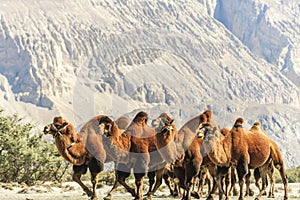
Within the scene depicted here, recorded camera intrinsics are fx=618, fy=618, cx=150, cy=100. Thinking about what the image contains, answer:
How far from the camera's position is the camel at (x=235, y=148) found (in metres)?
14.0

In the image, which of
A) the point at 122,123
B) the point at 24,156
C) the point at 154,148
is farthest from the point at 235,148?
the point at 24,156

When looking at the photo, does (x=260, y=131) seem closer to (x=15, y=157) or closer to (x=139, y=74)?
(x=139, y=74)

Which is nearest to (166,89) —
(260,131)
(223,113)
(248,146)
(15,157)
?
(223,113)

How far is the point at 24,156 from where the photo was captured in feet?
84.6

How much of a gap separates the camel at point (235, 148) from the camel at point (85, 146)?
6.61ft

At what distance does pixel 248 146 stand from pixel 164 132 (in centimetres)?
262

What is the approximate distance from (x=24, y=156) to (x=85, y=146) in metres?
11.6

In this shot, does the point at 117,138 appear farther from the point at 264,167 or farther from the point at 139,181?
the point at 264,167

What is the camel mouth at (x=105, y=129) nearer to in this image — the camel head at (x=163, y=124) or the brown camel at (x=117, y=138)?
the brown camel at (x=117, y=138)

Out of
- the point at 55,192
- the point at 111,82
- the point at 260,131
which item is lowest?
the point at 55,192

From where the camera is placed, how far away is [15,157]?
84.5ft

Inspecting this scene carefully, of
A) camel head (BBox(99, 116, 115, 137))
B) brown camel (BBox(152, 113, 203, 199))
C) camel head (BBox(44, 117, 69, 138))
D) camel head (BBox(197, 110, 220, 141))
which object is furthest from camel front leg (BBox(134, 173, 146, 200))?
camel head (BBox(44, 117, 69, 138))

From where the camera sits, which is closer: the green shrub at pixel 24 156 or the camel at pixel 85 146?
the camel at pixel 85 146

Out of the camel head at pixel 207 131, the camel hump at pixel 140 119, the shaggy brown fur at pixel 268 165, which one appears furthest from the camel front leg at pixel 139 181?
the shaggy brown fur at pixel 268 165
